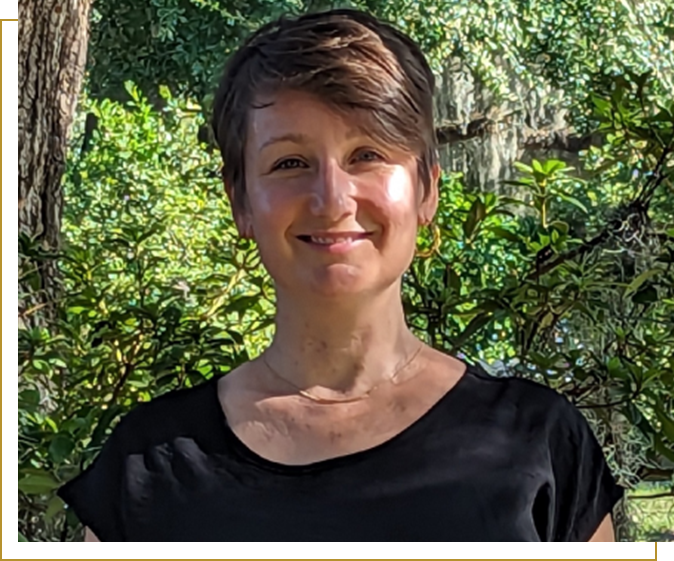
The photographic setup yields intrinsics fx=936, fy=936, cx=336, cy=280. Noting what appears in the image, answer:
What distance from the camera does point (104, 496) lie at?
102 cm

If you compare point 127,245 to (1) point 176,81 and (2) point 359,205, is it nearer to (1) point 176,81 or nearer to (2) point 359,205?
(1) point 176,81

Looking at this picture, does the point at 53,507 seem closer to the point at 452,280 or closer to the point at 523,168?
the point at 452,280

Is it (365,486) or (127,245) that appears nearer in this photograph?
(365,486)

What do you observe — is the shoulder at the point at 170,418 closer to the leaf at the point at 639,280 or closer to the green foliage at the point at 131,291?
the green foliage at the point at 131,291

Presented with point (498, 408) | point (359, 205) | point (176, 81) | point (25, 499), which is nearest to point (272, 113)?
point (359, 205)

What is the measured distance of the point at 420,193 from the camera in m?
1.00

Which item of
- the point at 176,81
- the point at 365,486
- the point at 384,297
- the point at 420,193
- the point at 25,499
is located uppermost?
the point at 176,81

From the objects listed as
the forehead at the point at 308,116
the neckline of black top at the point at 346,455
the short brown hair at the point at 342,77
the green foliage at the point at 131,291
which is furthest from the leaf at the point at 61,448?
the forehead at the point at 308,116

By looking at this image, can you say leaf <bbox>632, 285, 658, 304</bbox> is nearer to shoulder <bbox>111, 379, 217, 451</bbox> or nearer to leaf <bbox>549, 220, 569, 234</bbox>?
leaf <bbox>549, 220, 569, 234</bbox>

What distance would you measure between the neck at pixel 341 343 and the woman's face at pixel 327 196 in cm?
2

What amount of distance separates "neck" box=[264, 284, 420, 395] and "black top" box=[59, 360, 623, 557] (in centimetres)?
8

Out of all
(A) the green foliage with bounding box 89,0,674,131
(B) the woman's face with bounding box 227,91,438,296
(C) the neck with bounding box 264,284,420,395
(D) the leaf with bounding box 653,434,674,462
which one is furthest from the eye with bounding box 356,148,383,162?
(D) the leaf with bounding box 653,434,674,462

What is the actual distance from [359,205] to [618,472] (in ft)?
1.60

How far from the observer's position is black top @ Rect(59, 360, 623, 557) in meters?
0.95
